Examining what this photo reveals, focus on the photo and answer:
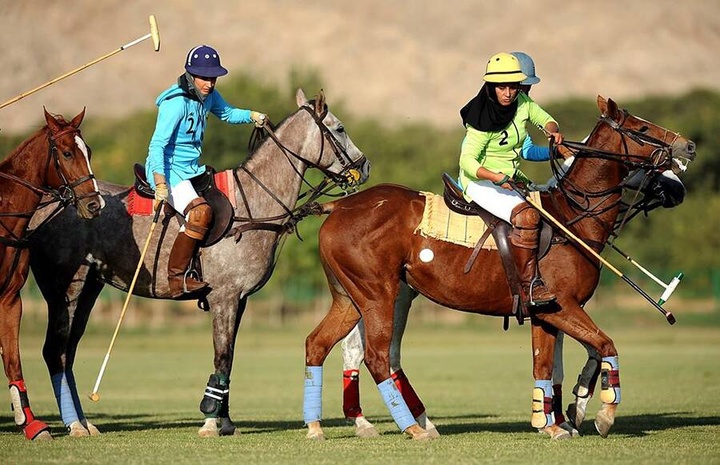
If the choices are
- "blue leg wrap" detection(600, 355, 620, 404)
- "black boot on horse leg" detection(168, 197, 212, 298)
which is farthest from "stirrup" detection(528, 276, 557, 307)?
Result: "black boot on horse leg" detection(168, 197, 212, 298)

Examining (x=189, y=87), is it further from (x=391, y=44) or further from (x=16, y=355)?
(x=391, y=44)

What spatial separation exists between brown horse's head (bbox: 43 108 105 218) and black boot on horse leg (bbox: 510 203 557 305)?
155 inches

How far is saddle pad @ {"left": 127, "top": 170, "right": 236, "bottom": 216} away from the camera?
13.0 m

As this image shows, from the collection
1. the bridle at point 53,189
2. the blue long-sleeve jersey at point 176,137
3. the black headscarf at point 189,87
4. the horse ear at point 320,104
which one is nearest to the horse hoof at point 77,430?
the bridle at point 53,189

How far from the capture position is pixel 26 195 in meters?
12.1

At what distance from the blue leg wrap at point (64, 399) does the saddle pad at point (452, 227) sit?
3910 mm

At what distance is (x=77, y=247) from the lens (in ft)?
42.5

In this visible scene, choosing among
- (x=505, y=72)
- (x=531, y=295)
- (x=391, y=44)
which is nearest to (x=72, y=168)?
(x=505, y=72)

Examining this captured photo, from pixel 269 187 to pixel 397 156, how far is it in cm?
5208

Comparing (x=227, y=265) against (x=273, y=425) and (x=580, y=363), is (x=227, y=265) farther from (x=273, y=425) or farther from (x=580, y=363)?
(x=580, y=363)

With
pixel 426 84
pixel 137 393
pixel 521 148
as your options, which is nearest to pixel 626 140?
pixel 521 148

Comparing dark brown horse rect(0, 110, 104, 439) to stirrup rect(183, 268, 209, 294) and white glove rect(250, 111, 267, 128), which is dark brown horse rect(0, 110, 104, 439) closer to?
stirrup rect(183, 268, 209, 294)

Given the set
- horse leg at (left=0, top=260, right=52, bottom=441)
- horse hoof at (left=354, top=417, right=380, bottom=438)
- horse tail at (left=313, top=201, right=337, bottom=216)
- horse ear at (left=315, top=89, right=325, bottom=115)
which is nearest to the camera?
horse leg at (left=0, top=260, right=52, bottom=441)

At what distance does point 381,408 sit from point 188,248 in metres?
5.51
